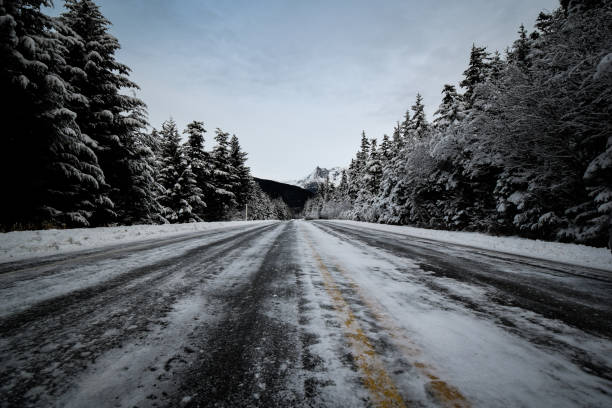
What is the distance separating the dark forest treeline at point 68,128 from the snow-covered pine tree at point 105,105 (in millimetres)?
47

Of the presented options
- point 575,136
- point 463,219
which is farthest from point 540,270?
point 463,219

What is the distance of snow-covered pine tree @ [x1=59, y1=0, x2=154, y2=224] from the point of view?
529 inches

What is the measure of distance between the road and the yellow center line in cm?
1

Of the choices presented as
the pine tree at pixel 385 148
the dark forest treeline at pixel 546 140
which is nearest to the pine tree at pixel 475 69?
the dark forest treeline at pixel 546 140

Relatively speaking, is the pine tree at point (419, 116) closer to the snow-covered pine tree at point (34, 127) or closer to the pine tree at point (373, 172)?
the pine tree at point (373, 172)

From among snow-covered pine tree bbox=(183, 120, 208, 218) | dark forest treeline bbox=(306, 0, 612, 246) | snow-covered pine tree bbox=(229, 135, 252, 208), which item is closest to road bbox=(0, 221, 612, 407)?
dark forest treeline bbox=(306, 0, 612, 246)

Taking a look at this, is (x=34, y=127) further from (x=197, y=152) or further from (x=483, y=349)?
(x=197, y=152)

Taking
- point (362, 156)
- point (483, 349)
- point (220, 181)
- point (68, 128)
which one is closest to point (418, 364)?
point (483, 349)

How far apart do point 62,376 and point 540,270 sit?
6961 mm

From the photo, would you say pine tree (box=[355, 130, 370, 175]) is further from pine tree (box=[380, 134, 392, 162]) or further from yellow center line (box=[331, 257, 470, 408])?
yellow center line (box=[331, 257, 470, 408])

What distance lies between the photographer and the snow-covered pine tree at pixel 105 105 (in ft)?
44.1

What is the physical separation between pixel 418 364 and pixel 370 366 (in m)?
0.34

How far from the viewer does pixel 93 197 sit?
12.9 meters

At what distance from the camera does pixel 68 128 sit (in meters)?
10.5
